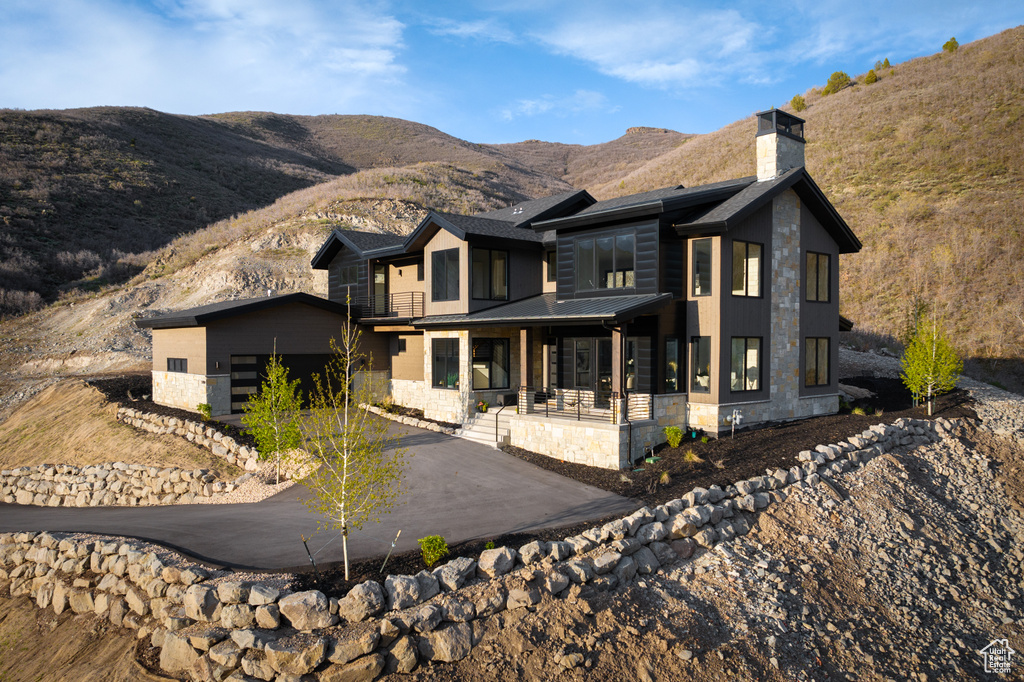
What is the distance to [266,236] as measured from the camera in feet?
146

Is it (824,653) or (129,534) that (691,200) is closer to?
(824,653)

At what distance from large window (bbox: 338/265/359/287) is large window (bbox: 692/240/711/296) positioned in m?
16.3

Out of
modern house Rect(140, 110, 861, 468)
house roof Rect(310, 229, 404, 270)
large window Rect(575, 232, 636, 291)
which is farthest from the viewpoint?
house roof Rect(310, 229, 404, 270)

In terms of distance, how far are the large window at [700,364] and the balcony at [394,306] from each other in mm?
11334

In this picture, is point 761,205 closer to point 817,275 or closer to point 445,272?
point 817,275

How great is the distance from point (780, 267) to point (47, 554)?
19954 millimetres

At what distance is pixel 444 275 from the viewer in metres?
22.9

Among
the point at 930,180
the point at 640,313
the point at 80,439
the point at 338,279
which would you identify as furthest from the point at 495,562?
the point at 930,180

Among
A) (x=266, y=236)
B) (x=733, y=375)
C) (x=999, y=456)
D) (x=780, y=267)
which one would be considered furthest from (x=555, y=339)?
(x=266, y=236)

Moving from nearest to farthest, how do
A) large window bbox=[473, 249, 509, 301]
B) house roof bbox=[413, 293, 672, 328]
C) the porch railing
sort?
house roof bbox=[413, 293, 672, 328]
the porch railing
large window bbox=[473, 249, 509, 301]

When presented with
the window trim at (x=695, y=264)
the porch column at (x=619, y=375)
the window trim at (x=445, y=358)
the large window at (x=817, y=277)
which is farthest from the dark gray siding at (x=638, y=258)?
the large window at (x=817, y=277)

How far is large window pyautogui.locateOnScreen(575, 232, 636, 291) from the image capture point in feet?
60.3

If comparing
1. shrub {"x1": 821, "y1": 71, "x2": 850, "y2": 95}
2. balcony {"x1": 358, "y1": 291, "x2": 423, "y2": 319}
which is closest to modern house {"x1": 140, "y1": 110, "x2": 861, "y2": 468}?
balcony {"x1": 358, "y1": 291, "x2": 423, "y2": 319}

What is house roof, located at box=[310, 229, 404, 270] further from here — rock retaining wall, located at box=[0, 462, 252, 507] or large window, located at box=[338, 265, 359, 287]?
rock retaining wall, located at box=[0, 462, 252, 507]
